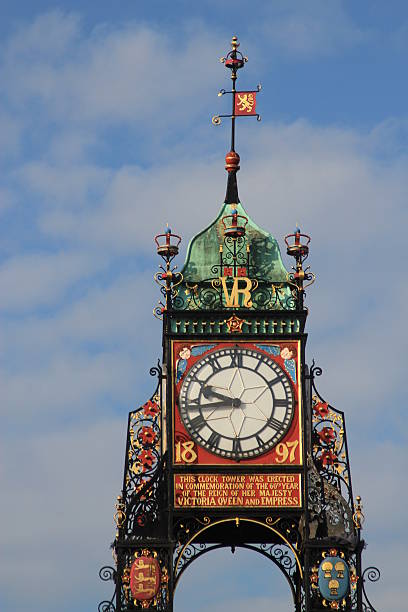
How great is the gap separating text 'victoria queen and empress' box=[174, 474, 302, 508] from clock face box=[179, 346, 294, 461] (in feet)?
1.39

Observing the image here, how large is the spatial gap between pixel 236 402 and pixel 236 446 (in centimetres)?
75

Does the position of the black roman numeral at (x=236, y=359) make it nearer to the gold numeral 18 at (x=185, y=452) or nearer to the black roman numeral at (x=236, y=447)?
the black roman numeral at (x=236, y=447)

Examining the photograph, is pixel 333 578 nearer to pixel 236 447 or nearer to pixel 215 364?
pixel 236 447

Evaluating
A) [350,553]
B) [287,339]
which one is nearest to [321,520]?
[350,553]

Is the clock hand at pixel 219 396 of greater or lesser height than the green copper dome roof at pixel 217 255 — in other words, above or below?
below

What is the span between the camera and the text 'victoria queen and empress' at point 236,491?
3806 cm

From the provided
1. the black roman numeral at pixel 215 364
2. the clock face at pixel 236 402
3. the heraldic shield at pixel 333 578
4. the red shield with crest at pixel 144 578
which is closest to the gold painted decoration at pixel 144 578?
the red shield with crest at pixel 144 578

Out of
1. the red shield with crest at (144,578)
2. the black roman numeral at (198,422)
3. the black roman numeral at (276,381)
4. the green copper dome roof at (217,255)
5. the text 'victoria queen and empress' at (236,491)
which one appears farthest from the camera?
the green copper dome roof at (217,255)

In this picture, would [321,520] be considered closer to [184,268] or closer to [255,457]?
[255,457]

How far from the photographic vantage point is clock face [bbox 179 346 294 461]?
3834 cm

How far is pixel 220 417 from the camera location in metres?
38.5

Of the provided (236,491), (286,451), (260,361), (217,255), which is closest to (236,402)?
(260,361)

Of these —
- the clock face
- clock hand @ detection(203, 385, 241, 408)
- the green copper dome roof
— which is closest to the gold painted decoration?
the clock face

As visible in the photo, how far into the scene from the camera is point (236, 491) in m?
38.1
